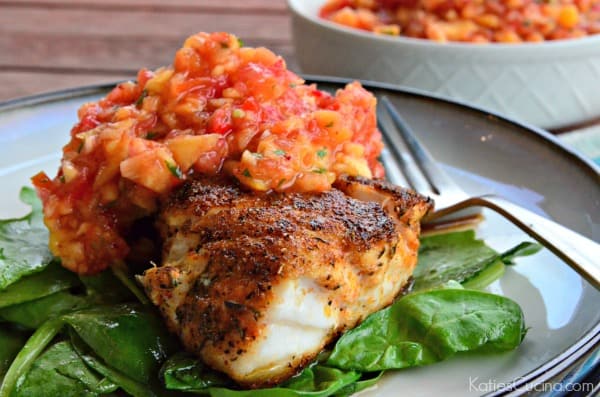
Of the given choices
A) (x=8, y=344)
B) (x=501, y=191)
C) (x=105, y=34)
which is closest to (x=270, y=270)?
(x=8, y=344)

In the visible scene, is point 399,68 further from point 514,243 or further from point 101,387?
point 101,387

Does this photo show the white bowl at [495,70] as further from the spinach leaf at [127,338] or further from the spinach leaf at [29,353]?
the spinach leaf at [29,353]

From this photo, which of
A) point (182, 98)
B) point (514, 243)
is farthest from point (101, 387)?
point (514, 243)

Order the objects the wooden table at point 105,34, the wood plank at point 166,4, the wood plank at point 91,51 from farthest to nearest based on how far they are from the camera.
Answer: the wood plank at point 166,4 → the wood plank at point 91,51 → the wooden table at point 105,34

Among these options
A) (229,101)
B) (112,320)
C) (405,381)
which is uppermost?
(229,101)

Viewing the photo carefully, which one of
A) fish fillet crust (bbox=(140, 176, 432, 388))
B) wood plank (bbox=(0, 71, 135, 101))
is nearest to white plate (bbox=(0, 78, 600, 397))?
fish fillet crust (bbox=(140, 176, 432, 388))

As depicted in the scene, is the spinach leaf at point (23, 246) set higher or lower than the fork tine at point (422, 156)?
lower

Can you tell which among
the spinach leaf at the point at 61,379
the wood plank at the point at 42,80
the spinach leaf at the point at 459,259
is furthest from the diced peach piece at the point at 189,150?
the wood plank at the point at 42,80
